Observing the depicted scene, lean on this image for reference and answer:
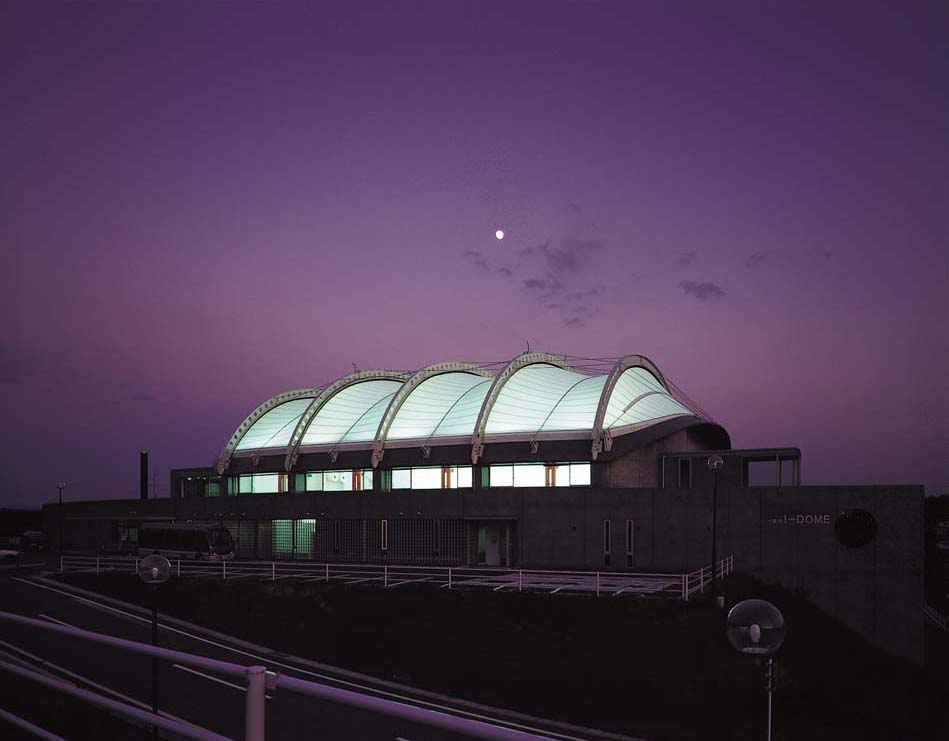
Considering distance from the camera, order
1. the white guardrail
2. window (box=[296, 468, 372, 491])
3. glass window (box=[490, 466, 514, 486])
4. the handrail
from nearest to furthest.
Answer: the handrail
the white guardrail
glass window (box=[490, 466, 514, 486])
window (box=[296, 468, 372, 491])

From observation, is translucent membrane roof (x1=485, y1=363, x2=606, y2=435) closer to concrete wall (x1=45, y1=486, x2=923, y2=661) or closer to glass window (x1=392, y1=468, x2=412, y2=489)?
concrete wall (x1=45, y1=486, x2=923, y2=661)

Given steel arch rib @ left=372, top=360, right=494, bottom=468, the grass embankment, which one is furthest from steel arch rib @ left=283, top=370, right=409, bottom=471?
the grass embankment

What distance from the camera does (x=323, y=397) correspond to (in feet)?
237

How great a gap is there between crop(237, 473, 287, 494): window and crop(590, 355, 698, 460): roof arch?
29.0 metres

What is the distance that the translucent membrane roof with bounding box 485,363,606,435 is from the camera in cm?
5922

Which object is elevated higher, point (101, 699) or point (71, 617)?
point (101, 699)

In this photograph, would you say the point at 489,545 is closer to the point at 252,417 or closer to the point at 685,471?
the point at 685,471

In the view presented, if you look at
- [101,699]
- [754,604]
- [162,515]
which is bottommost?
[162,515]

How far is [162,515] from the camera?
7288 cm

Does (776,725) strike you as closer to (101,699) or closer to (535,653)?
(535,653)

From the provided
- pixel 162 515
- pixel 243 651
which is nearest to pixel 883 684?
pixel 243 651

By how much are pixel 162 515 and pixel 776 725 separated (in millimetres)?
60065

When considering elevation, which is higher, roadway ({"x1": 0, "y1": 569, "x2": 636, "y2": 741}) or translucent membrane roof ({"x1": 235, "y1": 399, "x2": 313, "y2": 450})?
translucent membrane roof ({"x1": 235, "y1": 399, "x2": 313, "y2": 450})

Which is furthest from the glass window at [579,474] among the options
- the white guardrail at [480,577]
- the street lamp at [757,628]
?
the street lamp at [757,628]
